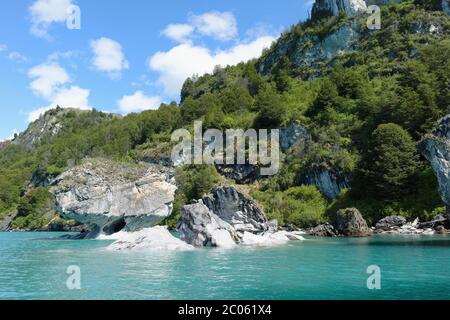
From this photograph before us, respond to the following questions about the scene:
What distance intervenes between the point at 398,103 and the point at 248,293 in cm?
5765

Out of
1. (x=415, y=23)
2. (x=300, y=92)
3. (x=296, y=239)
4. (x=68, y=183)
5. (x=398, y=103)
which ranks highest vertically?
(x=415, y=23)

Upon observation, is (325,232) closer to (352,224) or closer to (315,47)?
(352,224)

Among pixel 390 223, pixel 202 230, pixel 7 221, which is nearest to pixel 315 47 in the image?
pixel 390 223

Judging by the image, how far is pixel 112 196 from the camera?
63219mm

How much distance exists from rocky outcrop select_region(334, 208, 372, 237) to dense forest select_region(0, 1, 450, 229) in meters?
6.61

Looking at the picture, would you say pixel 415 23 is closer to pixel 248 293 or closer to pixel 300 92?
pixel 300 92

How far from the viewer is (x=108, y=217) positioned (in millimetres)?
62781

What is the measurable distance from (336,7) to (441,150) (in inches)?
3764

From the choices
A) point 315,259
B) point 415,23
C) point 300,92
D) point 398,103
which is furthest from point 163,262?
point 415,23

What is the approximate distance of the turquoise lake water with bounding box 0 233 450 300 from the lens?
18688 millimetres

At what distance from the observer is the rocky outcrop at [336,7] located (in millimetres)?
119875

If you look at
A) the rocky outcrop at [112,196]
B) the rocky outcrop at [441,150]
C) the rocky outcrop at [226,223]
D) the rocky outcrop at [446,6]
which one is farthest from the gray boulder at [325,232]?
the rocky outcrop at [446,6]

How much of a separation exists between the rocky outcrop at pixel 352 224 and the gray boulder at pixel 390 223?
3103 mm

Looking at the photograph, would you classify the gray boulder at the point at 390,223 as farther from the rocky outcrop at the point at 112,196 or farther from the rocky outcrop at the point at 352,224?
the rocky outcrop at the point at 112,196
